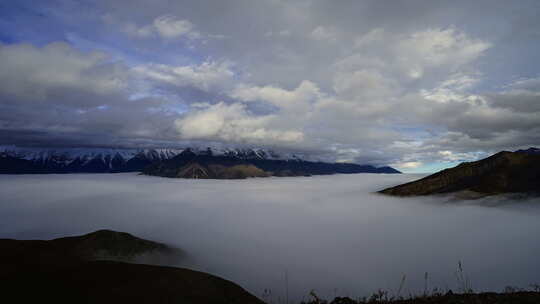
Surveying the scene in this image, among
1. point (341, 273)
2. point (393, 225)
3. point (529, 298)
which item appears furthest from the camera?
point (393, 225)

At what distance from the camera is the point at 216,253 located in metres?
123

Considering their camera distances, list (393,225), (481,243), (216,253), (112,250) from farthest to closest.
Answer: (393,225), (481,243), (216,253), (112,250)

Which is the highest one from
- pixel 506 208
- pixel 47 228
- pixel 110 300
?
pixel 110 300

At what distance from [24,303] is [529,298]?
29.5 m

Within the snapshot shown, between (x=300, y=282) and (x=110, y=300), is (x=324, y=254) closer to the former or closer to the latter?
(x=300, y=282)

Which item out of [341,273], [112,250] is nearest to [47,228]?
[112,250]

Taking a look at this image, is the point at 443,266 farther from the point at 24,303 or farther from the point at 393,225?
the point at 24,303

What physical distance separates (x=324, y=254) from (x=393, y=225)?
274ft

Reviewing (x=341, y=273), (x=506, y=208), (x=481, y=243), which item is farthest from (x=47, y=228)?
(x=506, y=208)

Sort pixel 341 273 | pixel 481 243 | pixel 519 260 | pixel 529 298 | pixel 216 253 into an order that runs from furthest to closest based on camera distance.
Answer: pixel 481 243
pixel 216 253
pixel 519 260
pixel 341 273
pixel 529 298

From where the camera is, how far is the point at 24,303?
14.9 m

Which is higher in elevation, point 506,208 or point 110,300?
point 110,300

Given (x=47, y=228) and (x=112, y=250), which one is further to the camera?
(x=47, y=228)

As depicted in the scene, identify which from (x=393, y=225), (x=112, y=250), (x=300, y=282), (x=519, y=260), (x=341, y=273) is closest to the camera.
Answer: (x=112, y=250)
